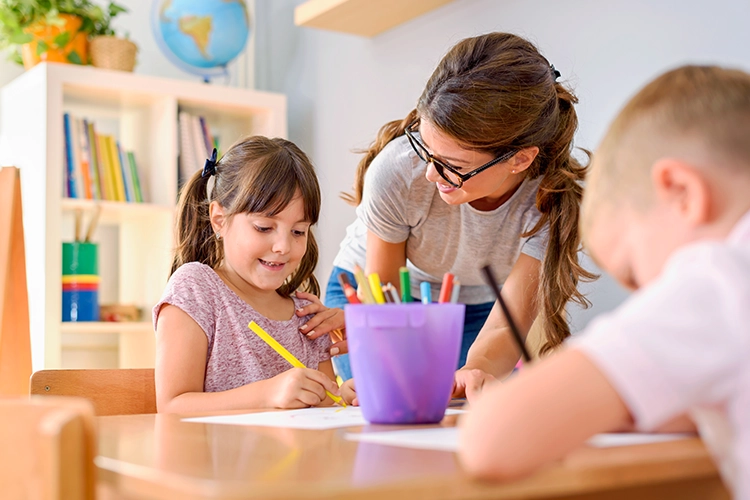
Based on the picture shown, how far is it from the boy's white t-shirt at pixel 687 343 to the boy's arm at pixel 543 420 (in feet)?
0.03

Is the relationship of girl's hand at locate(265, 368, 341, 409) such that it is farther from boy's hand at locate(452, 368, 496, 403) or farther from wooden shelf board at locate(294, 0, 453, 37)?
wooden shelf board at locate(294, 0, 453, 37)

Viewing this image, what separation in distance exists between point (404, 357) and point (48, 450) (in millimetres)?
366

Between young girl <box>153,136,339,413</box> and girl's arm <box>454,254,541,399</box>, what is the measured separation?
281 millimetres

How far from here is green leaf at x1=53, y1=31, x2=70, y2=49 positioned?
8.45ft

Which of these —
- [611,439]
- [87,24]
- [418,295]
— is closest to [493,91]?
[418,295]

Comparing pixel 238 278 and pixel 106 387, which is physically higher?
pixel 238 278

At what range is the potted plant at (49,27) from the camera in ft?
8.29

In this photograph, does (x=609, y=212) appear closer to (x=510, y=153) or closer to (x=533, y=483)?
(x=533, y=483)

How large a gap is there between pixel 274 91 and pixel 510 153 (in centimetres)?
198

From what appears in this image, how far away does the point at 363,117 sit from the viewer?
2752 mm

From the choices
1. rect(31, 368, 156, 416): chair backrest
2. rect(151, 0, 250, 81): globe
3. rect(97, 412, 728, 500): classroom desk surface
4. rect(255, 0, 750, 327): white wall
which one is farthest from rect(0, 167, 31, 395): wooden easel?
rect(151, 0, 250, 81): globe

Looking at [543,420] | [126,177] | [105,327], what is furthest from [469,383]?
[126,177]

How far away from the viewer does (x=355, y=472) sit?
0.48 meters

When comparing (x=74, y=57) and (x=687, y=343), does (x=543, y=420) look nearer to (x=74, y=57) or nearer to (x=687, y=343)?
(x=687, y=343)
